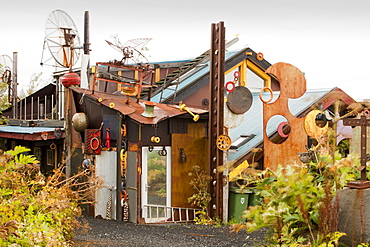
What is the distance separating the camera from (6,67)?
81.9 feet

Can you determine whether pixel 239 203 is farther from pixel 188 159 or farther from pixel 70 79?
pixel 70 79

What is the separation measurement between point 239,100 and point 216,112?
0.66 m

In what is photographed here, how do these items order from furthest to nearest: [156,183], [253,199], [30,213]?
[156,183] < [253,199] < [30,213]

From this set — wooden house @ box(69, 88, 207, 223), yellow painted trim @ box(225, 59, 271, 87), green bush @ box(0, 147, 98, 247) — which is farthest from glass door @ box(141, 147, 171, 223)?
yellow painted trim @ box(225, 59, 271, 87)

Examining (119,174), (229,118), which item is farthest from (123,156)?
(229,118)

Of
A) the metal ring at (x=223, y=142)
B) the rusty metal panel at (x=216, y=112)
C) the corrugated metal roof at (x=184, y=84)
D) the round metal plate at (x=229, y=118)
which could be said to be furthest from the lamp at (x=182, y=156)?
the corrugated metal roof at (x=184, y=84)

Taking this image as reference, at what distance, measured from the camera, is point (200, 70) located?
16.9m

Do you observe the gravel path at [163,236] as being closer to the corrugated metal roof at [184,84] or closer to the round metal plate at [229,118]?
the round metal plate at [229,118]

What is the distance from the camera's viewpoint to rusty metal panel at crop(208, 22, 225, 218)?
12320mm

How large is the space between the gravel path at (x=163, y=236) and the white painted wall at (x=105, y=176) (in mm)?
1562

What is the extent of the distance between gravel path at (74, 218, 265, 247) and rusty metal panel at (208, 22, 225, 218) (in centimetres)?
89

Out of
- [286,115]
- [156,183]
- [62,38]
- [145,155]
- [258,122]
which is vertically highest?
[62,38]

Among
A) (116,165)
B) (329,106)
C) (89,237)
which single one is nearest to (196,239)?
(89,237)

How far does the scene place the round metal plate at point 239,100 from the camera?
12297mm
